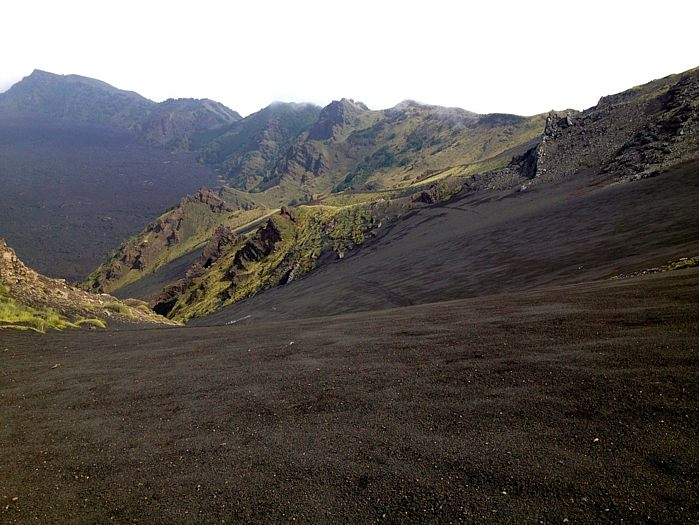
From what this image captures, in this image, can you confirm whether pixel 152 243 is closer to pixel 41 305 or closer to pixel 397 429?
pixel 41 305

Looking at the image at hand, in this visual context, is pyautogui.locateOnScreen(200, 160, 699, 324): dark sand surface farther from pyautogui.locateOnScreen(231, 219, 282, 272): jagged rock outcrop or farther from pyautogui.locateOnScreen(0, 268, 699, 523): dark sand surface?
pyautogui.locateOnScreen(231, 219, 282, 272): jagged rock outcrop

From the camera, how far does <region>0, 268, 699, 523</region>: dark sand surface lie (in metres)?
4.86

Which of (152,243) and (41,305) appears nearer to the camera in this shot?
(41,305)

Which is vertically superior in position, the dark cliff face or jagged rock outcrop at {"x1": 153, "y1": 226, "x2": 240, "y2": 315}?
the dark cliff face

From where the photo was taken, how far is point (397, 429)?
655 cm

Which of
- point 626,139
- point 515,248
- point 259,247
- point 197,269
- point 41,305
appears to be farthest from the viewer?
point 197,269

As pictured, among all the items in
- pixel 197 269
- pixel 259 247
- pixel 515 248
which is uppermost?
pixel 259 247

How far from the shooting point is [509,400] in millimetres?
6891

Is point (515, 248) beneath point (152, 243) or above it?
beneath

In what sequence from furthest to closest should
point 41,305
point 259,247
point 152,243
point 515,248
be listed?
point 152,243
point 259,247
point 515,248
point 41,305

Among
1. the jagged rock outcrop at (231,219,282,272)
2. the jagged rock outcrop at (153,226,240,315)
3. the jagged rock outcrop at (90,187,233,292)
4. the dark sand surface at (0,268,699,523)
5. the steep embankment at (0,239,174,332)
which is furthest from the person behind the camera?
the jagged rock outcrop at (90,187,233,292)

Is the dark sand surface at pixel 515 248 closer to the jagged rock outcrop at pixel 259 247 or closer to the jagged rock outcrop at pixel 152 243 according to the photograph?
the jagged rock outcrop at pixel 259 247

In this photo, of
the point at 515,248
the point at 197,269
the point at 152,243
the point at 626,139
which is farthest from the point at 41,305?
the point at 152,243

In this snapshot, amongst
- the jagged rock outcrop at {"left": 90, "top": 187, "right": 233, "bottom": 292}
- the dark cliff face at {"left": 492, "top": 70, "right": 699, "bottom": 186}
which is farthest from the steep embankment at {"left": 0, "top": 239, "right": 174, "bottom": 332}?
the jagged rock outcrop at {"left": 90, "top": 187, "right": 233, "bottom": 292}
